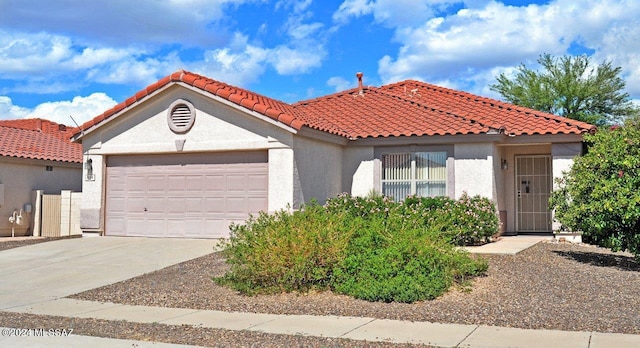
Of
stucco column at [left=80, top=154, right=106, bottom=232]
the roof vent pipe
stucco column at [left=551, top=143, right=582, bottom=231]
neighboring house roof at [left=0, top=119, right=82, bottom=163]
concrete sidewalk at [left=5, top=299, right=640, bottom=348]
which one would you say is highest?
the roof vent pipe

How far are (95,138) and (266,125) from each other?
5282 millimetres

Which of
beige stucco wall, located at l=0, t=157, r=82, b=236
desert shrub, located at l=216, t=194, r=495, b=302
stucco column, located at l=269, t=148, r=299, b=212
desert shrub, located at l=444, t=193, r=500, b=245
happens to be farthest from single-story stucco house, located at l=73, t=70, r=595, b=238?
desert shrub, located at l=216, t=194, r=495, b=302

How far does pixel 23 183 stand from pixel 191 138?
788 centimetres

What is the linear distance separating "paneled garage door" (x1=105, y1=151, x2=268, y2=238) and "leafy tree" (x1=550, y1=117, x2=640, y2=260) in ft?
23.8

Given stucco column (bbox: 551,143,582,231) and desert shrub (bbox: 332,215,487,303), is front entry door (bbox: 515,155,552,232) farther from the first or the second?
desert shrub (bbox: 332,215,487,303)

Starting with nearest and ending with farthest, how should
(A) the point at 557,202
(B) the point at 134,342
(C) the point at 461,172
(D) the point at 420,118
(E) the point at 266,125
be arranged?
(B) the point at 134,342 < (A) the point at 557,202 < (E) the point at 266,125 < (C) the point at 461,172 < (D) the point at 420,118

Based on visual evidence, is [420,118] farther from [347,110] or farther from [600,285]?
[600,285]

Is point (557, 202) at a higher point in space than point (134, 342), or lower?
higher

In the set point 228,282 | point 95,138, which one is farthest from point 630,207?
point 95,138

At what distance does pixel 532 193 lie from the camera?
737 inches

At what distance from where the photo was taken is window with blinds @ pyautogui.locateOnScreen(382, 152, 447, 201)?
17.6m

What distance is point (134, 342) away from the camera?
7.59 meters

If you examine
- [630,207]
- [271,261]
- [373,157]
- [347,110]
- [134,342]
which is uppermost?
[347,110]

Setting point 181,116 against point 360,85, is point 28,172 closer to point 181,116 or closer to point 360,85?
point 181,116
